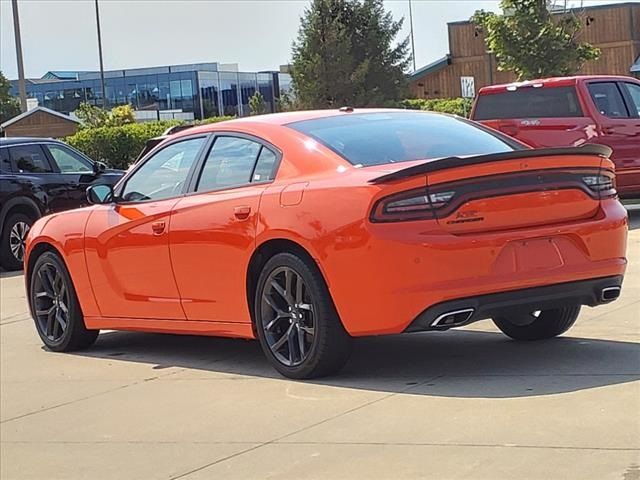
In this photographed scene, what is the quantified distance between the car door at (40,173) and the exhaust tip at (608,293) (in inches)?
416

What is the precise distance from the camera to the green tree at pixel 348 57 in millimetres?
47781

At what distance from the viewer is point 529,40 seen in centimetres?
2881

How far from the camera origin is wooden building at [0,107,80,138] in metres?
51.9

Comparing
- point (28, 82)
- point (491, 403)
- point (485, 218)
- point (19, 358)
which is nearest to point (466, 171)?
point (485, 218)

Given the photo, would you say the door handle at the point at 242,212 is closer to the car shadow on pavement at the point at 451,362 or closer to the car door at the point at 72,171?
the car shadow on pavement at the point at 451,362

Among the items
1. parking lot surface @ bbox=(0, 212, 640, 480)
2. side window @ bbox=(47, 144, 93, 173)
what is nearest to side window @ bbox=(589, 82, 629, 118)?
side window @ bbox=(47, 144, 93, 173)

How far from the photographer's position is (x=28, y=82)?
89.4 metres

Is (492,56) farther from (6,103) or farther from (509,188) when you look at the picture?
(6,103)

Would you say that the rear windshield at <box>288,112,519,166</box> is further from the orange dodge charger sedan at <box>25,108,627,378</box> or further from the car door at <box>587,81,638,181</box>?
the car door at <box>587,81,638,181</box>

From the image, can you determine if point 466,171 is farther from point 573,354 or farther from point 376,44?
point 376,44

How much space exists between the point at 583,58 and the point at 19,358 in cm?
2437

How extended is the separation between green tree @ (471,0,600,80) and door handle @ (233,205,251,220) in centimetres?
2345

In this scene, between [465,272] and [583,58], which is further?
[583,58]

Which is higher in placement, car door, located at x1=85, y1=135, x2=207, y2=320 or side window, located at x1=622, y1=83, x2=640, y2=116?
side window, located at x1=622, y1=83, x2=640, y2=116
